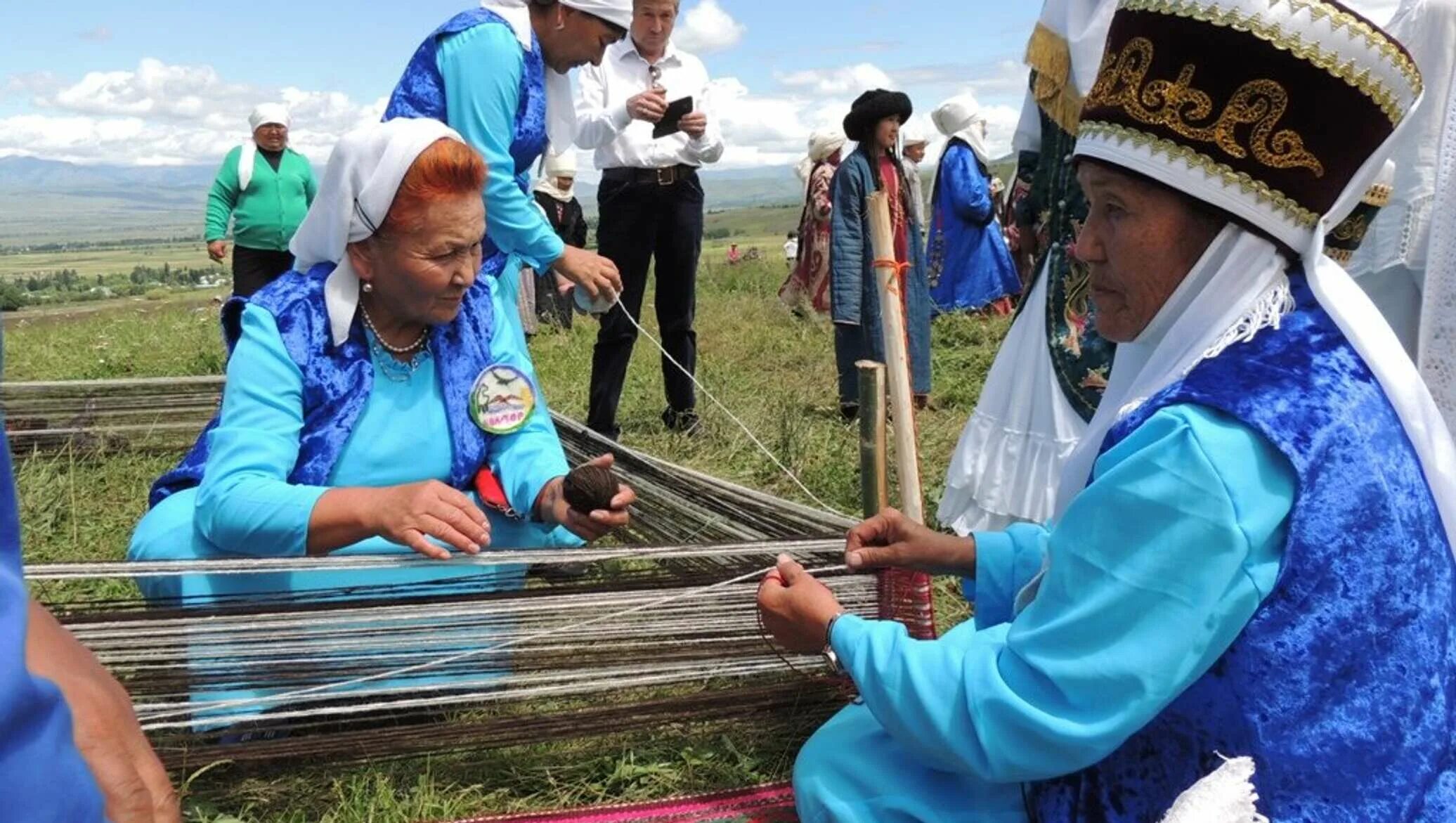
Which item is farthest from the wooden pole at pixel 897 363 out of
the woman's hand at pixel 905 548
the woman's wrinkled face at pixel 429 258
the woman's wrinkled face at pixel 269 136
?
the woman's wrinkled face at pixel 269 136

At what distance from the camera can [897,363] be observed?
2.80 metres

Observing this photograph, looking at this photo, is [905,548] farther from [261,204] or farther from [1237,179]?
[261,204]

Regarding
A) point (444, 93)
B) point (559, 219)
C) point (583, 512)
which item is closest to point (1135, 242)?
point (583, 512)

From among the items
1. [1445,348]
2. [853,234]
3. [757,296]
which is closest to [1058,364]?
[1445,348]

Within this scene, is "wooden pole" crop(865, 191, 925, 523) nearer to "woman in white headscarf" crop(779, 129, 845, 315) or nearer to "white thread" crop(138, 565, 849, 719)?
"white thread" crop(138, 565, 849, 719)

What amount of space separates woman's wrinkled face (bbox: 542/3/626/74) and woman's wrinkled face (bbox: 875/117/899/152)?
2.55 m

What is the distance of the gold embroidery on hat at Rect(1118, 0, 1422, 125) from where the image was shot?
1405 mm

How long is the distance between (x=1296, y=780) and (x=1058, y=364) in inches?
80.2

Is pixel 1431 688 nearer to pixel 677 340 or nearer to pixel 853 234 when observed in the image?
pixel 677 340

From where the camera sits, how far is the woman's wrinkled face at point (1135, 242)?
59.1 inches

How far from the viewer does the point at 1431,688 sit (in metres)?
1.47

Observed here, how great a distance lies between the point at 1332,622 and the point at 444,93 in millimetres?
2992

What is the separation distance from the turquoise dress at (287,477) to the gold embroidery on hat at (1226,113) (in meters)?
1.60

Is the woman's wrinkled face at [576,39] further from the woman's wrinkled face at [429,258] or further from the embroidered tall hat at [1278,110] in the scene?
the embroidered tall hat at [1278,110]
